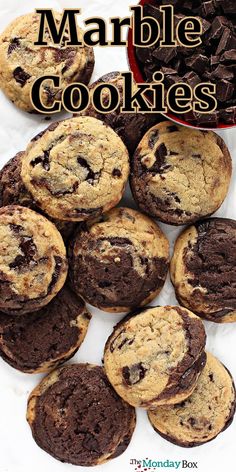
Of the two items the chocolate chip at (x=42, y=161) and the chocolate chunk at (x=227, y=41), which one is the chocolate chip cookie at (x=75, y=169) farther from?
the chocolate chunk at (x=227, y=41)

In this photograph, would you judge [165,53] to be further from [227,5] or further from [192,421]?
[192,421]

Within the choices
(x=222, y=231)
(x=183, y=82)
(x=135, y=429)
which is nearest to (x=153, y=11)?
(x=183, y=82)

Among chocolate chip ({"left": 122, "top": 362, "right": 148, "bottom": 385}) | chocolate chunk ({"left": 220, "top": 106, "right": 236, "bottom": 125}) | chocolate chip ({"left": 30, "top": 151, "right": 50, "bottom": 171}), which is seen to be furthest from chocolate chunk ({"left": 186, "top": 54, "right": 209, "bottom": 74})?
chocolate chip ({"left": 122, "top": 362, "right": 148, "bottom": 385})

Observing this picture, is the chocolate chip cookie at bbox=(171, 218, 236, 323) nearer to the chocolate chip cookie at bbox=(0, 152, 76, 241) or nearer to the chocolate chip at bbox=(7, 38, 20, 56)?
the chocolate chip cookie at bbox=(0, 152, 76, 241)

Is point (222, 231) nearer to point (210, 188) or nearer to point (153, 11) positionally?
point (210, 188)

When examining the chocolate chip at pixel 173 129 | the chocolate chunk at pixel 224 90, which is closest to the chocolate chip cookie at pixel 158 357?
the chocolate chip at pixel 173 129

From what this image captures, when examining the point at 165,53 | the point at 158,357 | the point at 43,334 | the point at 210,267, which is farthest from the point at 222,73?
the point at 43,334

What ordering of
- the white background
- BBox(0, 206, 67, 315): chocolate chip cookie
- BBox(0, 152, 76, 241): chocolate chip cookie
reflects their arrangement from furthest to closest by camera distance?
the white background → BBox(0, 152, 76, 241): chocolate chip cookie → BBox(0, 206, 67, 315): chocolate chip cookie
